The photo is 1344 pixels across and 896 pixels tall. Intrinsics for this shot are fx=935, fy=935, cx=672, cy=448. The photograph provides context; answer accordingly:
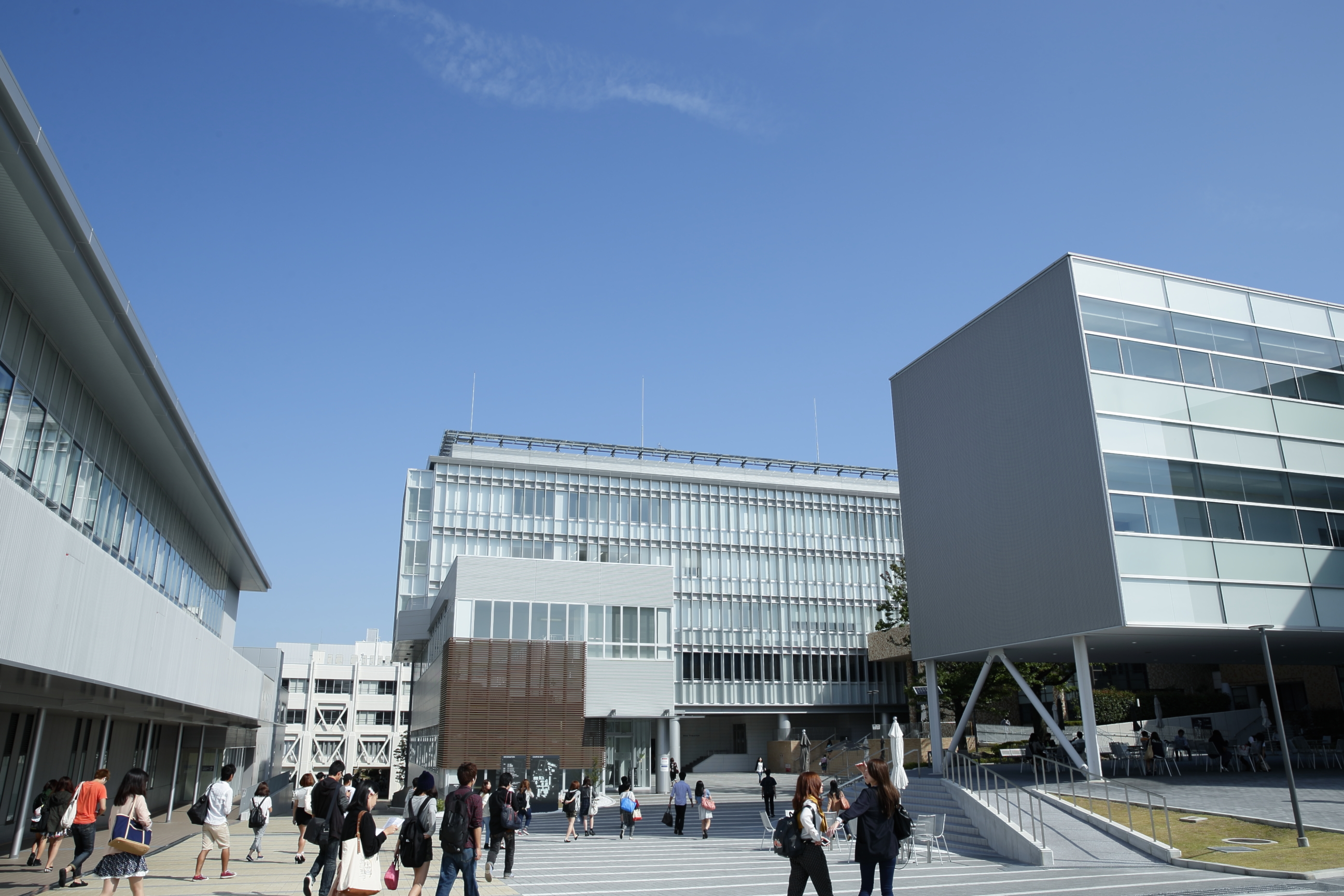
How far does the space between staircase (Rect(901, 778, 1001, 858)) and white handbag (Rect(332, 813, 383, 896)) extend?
549 inches

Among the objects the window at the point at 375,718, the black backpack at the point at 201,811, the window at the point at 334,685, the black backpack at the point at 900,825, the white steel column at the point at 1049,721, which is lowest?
the black backpack at the point at 201,811

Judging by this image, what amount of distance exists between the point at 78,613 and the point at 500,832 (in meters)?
7.07

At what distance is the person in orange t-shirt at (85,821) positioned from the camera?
41.0 feet

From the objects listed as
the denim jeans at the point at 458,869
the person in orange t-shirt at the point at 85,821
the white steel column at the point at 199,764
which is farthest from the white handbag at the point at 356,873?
the white steel column at the point at 199,764

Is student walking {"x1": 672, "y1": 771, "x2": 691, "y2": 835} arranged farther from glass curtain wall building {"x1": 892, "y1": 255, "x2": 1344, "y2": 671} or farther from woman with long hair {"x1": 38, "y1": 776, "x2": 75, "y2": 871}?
woman with long hair {"x1": 38, "y1": 776, "x2": 75, "y2": 871}

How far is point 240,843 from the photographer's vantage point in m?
21.8

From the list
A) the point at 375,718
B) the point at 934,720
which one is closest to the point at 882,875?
the point at 934,720

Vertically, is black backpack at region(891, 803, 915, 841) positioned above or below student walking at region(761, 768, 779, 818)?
above

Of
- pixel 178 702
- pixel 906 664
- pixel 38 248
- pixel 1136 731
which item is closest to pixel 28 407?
pixel 38 248

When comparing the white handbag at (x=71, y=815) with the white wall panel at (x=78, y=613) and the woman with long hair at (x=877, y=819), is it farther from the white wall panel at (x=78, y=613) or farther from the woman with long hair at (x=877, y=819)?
the woman with long hair at (x=877, y=819)

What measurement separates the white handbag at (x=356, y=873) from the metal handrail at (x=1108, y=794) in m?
14.4

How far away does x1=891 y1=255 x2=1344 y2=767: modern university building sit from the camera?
2478cm

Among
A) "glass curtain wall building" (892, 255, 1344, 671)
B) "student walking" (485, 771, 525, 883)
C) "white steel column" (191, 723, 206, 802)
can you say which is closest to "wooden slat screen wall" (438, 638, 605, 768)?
"white steel column" (191, 723, 206, 802)

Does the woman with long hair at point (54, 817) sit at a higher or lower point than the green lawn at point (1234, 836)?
higher
